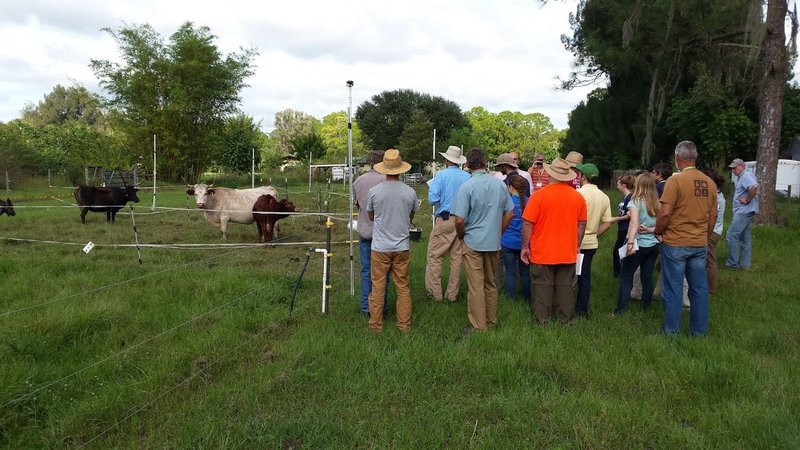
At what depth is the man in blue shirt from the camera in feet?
25.2

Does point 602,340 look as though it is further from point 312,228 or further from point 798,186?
point 798,186

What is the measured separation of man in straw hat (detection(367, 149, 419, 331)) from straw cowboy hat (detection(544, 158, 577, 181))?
1.37 meters

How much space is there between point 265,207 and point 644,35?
13962mm

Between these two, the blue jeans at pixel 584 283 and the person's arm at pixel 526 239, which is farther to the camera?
the blue jeans at pixel 584 283

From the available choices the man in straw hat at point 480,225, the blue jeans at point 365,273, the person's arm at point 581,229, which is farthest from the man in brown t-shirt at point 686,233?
the blue jeans at point 365,273

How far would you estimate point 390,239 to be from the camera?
5062mm

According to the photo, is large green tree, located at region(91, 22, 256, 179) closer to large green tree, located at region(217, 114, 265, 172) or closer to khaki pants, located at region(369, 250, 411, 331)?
large green tree, located at region(217, 114, 265, 172)

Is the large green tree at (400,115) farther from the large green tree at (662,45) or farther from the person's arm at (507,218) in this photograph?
the person's arm at (507,218)

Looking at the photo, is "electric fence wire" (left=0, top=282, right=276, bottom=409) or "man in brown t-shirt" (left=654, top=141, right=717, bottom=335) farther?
"man in brown t-shirt" (left=654, top=141, right=717, bottom=335)

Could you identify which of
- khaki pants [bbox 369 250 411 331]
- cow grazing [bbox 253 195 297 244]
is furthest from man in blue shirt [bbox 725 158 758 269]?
cow grazing [bbox 253 195 297 244]

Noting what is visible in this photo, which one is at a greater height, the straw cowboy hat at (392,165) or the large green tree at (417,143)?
the large green tree at (417,143)

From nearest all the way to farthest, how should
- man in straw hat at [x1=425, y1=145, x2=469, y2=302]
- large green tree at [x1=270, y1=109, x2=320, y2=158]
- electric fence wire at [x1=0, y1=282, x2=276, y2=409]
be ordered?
electric fence wire at [x1=0, y1=282, x2=276, y2=409] → man in straw hat at [x1=425, y1=145, x2=469, y2=302] → large green tree at [x1=270, y1=109, x2=320, y2=158]

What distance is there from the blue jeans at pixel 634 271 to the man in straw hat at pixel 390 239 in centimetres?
248

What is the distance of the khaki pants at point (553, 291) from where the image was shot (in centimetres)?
513
